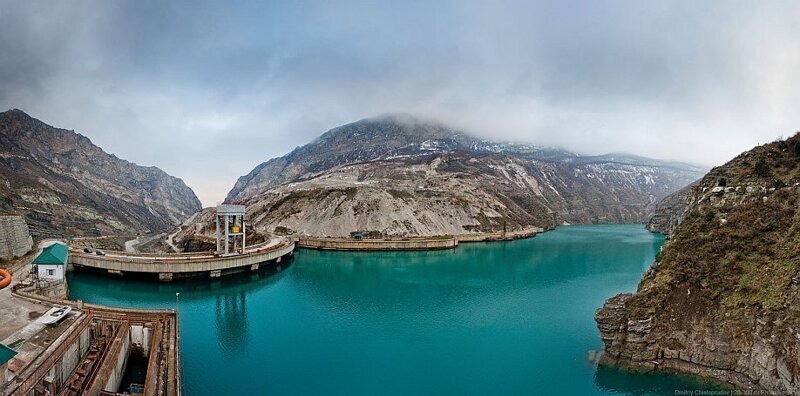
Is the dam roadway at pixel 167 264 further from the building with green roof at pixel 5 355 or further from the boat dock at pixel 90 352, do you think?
the building with green roof at pixel 5 355

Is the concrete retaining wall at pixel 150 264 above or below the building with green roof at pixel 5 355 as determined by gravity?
below

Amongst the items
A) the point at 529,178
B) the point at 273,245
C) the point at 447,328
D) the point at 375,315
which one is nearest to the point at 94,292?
the point at 273,245

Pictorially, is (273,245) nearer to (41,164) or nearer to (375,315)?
(375,315)

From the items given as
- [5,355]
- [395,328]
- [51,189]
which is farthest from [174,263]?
[51,189]

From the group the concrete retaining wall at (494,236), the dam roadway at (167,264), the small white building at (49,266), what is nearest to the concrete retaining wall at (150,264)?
the dam roadway at (167,264)

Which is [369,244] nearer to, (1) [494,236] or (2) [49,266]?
(1) [494,236]

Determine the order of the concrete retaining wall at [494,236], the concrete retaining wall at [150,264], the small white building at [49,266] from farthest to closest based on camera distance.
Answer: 1. the concrete retaining wall at [494,236]
2. the concrete retaining wall at [150,264]
3. the small white building at [49,266]
